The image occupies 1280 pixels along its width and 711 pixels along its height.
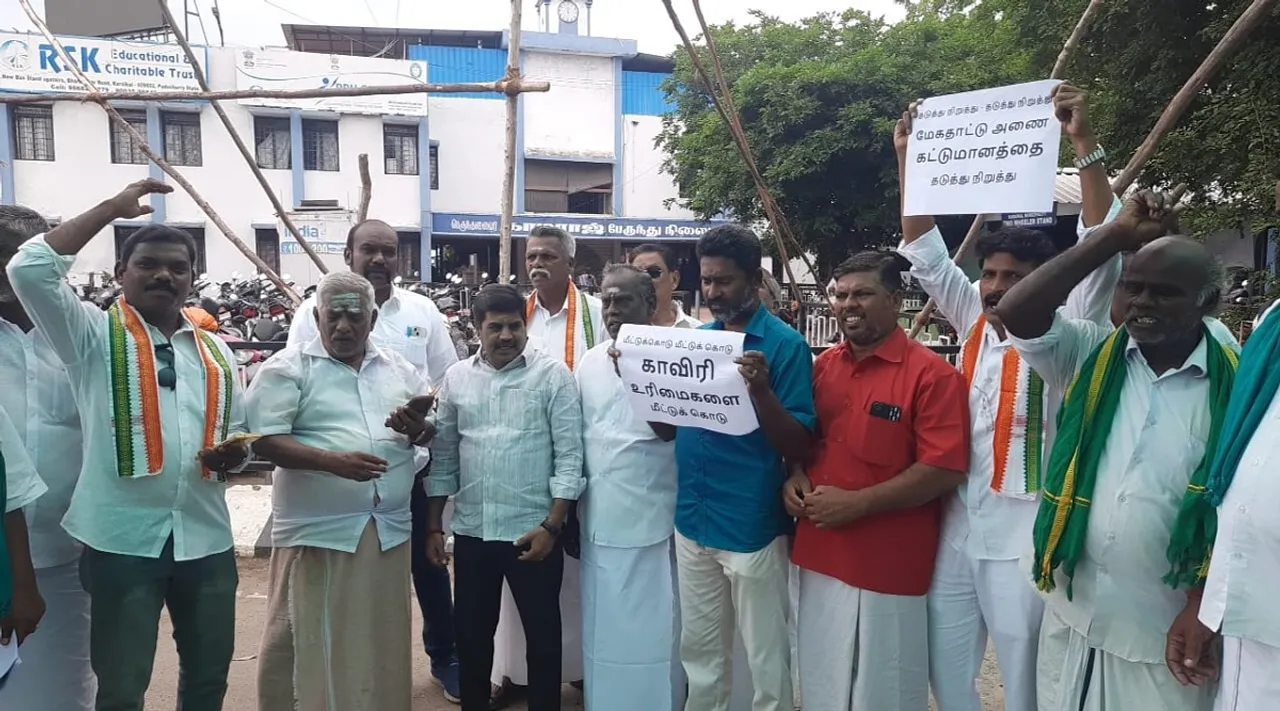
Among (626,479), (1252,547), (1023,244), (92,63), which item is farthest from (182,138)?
(1252,547)

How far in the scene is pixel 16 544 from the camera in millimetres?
2447

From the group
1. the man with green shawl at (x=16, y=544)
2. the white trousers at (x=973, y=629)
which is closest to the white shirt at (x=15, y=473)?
the man with green shawl at (x=16, y=544)

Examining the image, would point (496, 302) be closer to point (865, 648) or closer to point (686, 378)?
point (686, 378)

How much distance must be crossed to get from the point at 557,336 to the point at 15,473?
2.31m

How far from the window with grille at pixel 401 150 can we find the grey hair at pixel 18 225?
71.5 feet

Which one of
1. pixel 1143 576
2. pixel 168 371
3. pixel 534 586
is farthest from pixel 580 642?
pixel 1143 576

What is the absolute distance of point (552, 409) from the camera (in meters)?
3.27

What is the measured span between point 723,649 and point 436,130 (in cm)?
2439

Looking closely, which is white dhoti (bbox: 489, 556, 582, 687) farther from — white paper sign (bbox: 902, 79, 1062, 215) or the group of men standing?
white paper sign (bbox: 902, 79, 1062, 215)

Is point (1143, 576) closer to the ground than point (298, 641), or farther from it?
farther from it

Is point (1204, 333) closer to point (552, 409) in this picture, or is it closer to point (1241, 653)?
point (1241, 653)

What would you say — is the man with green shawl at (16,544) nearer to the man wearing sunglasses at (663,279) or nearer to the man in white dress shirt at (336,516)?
the man in white dress shirt at (336,516)

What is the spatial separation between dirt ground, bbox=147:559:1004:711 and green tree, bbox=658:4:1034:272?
539 inches

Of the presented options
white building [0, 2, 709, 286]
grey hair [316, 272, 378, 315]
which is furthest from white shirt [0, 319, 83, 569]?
white building [0, 2, 709, 286]
